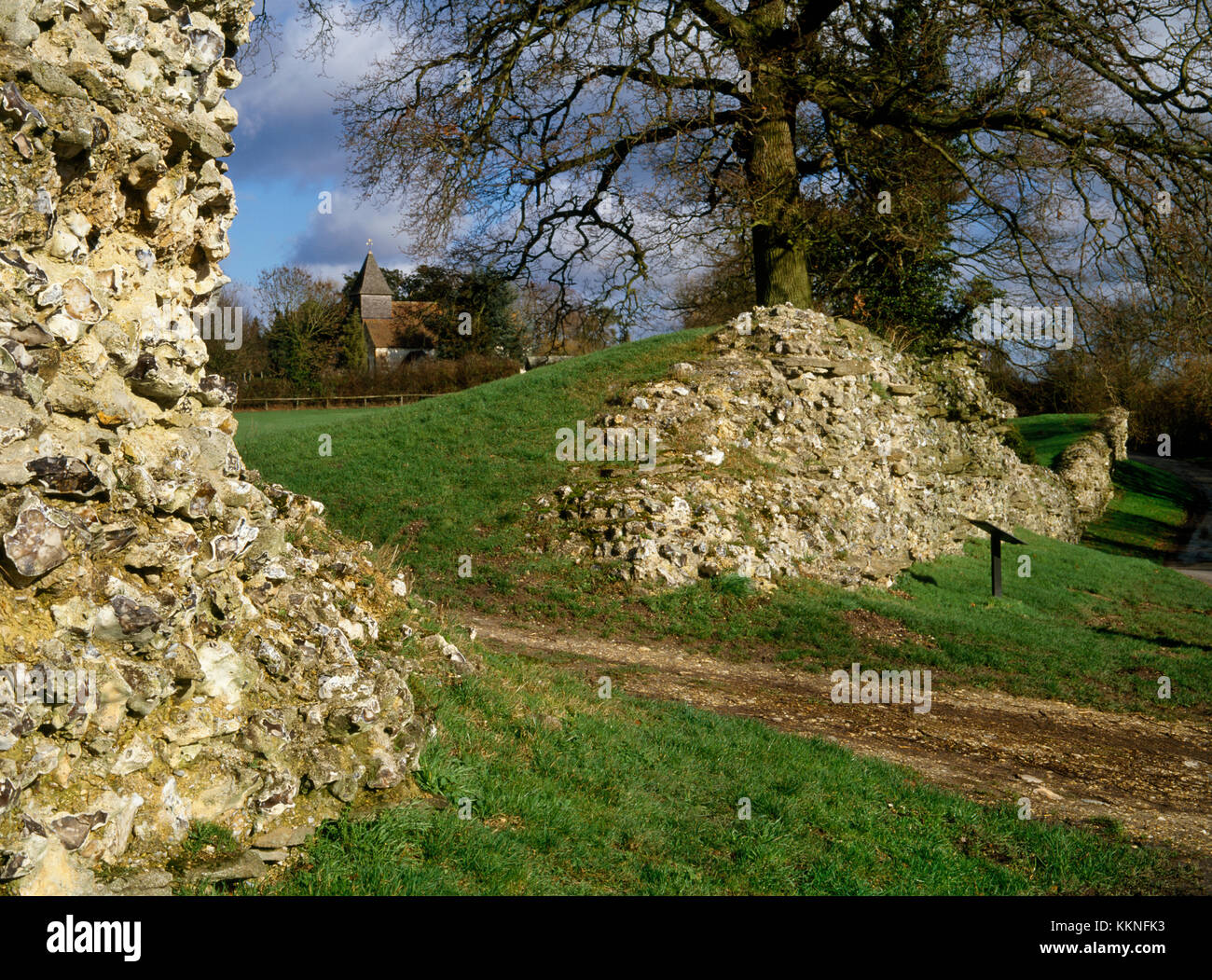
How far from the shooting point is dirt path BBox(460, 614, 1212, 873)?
7273 millimetres

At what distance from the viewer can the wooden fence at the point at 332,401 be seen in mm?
43562

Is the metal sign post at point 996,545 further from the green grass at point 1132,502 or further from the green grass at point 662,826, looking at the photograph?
the green grass at point 1132,502

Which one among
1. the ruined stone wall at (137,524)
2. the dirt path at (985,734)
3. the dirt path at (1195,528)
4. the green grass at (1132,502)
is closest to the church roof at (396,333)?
the green grass at (1132,502)

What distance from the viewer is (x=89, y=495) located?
4.03 meters

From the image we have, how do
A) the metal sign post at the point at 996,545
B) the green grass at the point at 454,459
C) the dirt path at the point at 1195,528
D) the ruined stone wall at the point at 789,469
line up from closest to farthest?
1. the ruined stone wall at the point at 789,469
2. the green grass at the point at 454,459
3. the metal sign post at the point at 996,545
4. the dirt path at the point at 1195,528

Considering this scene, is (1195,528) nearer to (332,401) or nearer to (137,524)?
(137,524)

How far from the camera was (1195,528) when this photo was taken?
106 feet

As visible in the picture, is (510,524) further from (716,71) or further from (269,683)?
(716,71)

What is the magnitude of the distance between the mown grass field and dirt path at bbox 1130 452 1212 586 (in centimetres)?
296

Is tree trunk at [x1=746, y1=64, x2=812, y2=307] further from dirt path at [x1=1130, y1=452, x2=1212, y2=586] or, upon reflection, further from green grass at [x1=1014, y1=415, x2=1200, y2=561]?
green grass at [x1=1014, y1=415, x2=1200, y2=561]

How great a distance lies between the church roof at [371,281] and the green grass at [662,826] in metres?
84.6

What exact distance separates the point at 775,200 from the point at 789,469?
244 inches

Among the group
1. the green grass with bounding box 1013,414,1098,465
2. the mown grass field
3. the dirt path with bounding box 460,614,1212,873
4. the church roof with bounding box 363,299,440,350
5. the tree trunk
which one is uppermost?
the church roof with bounding box 363,299,440,350

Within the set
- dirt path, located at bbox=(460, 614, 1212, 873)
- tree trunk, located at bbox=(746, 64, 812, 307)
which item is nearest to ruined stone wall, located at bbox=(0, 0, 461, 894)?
dirt path, located at bbox=(460, 614, 1212, 873)
